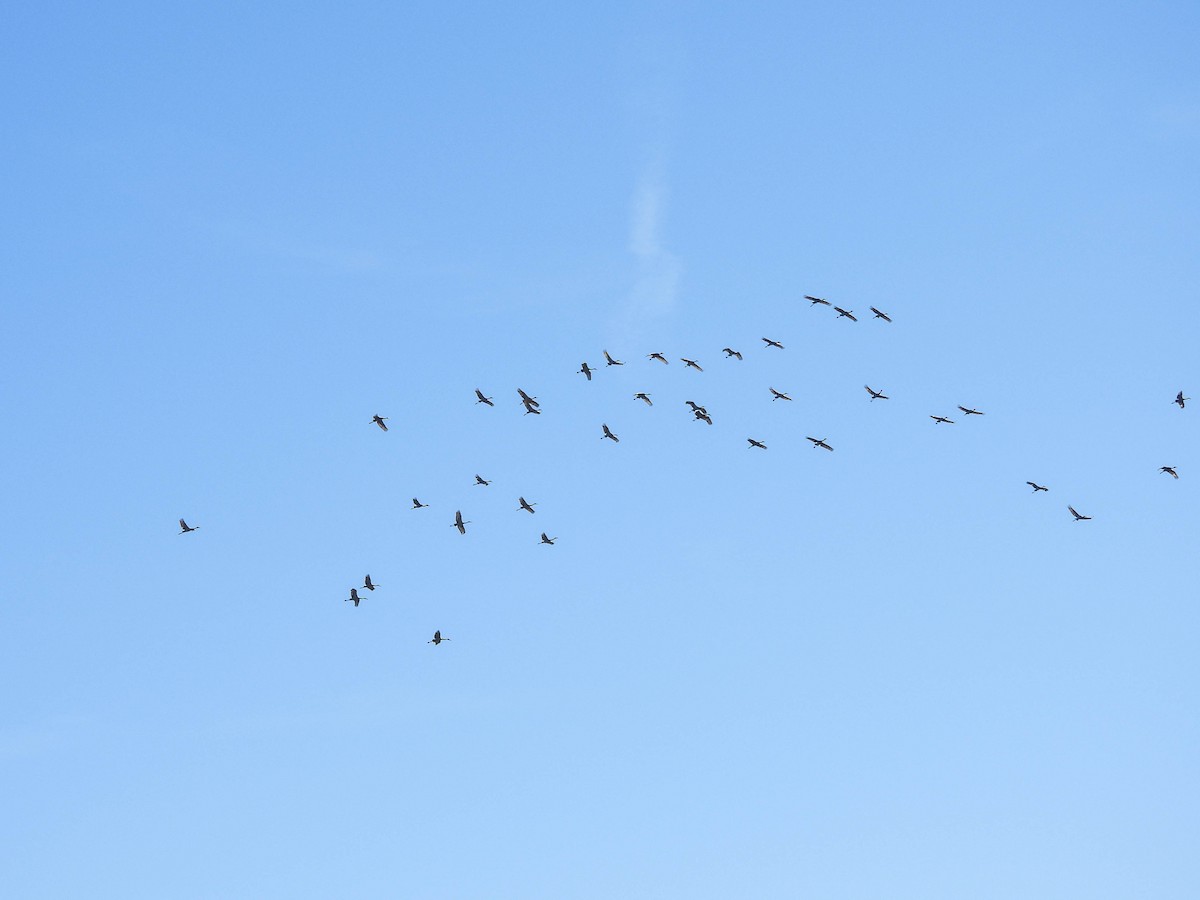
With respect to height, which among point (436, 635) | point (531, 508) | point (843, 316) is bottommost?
point (436, 635)

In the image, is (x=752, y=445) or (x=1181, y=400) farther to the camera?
(x=752, y=445)

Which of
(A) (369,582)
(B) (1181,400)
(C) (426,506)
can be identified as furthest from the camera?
(C) (426,506)

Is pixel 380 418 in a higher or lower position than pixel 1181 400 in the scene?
higher

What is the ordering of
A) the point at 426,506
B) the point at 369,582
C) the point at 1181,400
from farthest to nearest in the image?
1. the point at 426,506
2. the point at 369,582
3. the point at 1181,400

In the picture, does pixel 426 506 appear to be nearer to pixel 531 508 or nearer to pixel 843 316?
pixel 531 508

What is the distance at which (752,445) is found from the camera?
16650 centimetres

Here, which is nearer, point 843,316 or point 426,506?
point 843,316

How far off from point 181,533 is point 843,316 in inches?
2931

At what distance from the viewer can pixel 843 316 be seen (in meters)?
161

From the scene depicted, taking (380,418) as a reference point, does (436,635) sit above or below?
below

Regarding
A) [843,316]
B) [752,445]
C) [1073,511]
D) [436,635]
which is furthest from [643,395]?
[1073,511]

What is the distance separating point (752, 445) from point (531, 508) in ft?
83.3

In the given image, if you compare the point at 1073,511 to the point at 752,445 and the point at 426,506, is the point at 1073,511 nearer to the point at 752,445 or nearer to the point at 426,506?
the point at 752,445

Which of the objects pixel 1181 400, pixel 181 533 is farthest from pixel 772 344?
pixel 181 533
